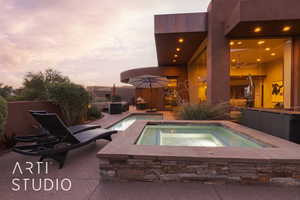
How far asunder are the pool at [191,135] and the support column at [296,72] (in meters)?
4.81

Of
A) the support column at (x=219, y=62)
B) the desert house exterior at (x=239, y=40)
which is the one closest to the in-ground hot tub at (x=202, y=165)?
the desert house exterior at (x=239, y=40)

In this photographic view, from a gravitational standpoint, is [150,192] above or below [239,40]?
below

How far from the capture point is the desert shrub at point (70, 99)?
5.39m

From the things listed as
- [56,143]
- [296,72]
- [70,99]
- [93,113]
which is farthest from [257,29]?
[93,113]

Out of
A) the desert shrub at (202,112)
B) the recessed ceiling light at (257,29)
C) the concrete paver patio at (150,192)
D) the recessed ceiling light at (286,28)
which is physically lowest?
the concrete paver patio at (150,192)

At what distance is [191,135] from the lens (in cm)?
396

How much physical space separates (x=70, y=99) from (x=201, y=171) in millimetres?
5584

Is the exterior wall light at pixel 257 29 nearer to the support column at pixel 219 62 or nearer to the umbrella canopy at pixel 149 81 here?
the support column at pixel 219 62

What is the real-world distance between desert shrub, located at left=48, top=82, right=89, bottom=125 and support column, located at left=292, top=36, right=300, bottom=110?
9.51m

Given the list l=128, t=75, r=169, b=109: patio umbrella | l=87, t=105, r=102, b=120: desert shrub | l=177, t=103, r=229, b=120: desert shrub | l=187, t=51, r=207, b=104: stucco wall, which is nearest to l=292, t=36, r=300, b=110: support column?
l=177, t=103, r=229, b=120: desert shrub

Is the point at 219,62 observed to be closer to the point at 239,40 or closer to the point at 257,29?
the point at 239,40

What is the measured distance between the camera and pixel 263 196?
165 cm

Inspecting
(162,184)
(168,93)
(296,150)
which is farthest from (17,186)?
(168,93)

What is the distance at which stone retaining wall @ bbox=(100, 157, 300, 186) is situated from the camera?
180 cm
